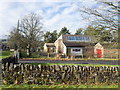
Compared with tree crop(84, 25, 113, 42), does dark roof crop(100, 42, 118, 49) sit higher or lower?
lower

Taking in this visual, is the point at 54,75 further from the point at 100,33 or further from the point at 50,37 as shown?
the point at 50,37

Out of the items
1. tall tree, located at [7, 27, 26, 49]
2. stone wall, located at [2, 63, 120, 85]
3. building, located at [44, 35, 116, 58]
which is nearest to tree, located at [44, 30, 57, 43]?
building, located at [44, 35, 116, 58]

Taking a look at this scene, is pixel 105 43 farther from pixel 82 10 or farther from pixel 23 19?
pixel 23 19

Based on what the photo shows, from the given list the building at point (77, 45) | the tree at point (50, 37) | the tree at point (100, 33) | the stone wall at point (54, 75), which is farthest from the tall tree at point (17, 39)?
the tree at point (100, 33)

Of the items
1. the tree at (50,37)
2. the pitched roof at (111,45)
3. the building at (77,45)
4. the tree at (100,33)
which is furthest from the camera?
the tree at (50,37)

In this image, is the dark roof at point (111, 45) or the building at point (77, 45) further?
the building at point (77, 45)

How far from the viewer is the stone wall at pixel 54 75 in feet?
20.3

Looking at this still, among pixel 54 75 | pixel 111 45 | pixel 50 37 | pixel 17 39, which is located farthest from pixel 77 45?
pixel 17 39

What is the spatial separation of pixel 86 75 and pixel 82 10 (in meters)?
4.01

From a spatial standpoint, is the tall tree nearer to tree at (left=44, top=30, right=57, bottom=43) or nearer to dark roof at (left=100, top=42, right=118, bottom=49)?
tree at (left=44, top=30, right=57, bottom=43)

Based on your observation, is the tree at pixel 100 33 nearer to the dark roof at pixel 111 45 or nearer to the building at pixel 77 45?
the dark roof at pixel 111 45

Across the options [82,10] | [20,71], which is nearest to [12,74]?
[20,71]

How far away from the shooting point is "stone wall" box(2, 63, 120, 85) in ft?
20.3

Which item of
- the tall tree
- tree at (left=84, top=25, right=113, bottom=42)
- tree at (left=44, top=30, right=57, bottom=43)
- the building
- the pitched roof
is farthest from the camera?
the tall tree
